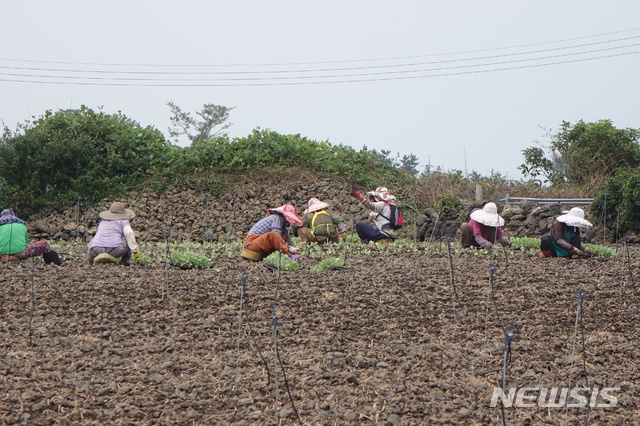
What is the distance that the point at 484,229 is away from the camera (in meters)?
11.4

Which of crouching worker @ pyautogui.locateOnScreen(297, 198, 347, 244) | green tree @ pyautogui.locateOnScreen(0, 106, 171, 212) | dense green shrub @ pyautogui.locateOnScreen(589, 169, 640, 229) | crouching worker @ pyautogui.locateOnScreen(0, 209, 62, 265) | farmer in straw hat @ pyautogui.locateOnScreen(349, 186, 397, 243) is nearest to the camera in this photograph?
crouching worker @ pyautogui.locateOnScreen(0, 209, 62, 265)

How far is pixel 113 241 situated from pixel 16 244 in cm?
119

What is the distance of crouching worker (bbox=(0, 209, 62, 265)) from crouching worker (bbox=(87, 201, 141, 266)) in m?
0.57

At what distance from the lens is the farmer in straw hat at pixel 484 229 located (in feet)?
36.1

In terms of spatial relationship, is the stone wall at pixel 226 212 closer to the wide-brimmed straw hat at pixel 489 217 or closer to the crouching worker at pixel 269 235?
the wide-brimmed straw hat at pixel 489 217

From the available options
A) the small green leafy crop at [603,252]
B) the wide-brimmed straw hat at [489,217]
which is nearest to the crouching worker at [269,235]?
the wide-brimmed straw hat at [489,217]

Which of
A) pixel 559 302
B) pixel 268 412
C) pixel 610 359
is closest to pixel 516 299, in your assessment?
pixel 559 302

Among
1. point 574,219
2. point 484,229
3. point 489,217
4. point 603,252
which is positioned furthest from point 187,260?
point 603,252

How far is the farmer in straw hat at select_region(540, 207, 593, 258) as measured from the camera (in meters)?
10.2

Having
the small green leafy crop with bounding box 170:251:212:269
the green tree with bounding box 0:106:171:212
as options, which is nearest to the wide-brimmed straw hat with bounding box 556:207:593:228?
the small green leafy crop with bounding box 170:251:212:269

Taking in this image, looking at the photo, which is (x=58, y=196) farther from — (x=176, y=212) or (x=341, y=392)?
(x=341, y=392)

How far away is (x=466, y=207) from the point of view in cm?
1666

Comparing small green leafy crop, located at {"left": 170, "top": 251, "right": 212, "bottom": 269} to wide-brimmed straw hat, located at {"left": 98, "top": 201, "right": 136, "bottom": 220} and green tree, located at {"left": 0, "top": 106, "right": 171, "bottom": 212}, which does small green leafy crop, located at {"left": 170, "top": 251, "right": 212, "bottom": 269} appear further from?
green tree, located at {"left": 0, "top": 106, "right": 171, "bottom": 212}

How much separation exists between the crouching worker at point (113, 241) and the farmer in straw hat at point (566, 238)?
17.9ft
